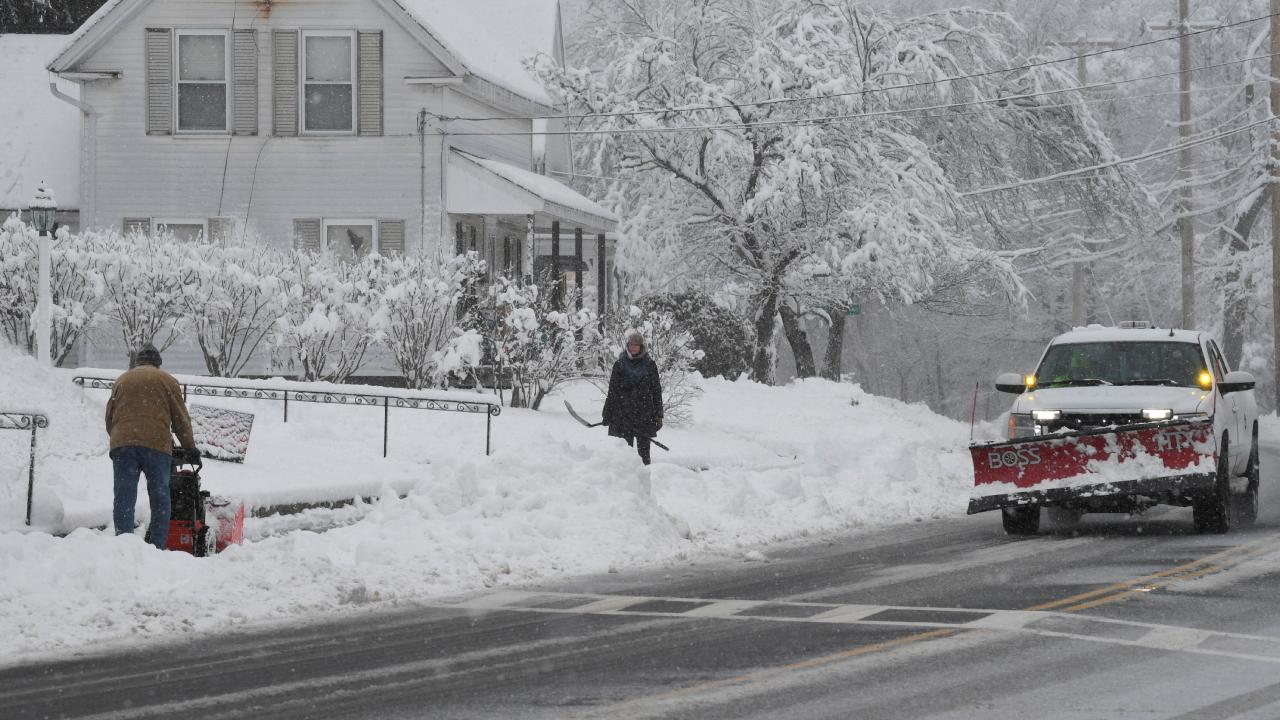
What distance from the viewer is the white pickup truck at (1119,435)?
15.0m

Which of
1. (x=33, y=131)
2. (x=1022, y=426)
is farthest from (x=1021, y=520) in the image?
(x=33, y=131)

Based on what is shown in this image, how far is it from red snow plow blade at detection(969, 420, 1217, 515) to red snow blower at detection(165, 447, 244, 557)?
261 inches

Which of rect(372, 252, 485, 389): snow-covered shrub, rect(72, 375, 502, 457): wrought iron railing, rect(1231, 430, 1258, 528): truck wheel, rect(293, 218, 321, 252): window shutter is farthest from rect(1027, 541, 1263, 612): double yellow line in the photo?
rect(293, 218, 321, 252): window shutter

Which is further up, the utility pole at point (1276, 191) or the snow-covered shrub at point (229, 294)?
the utility pole at point (1276, 191)

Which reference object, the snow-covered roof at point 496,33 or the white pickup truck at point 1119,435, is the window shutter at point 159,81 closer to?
the snow-covered roof at point 496,33

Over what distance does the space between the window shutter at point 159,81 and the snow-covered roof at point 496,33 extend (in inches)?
166

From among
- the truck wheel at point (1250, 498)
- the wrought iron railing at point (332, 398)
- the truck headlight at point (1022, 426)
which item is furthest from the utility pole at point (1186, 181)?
the truck headlight at point (1022, 426)

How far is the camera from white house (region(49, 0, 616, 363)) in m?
29.6

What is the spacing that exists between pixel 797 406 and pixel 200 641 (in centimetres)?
2044

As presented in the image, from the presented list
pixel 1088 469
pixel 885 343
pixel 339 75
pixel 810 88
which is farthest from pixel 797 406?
pixel 885 343

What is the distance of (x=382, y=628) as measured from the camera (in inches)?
420

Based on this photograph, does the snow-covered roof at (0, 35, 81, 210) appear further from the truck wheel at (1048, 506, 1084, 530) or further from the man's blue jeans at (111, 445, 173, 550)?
the truck wheel at (1048, 506, 1084, 530)

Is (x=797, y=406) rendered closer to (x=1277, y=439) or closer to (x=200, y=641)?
(x=1277, y=439)

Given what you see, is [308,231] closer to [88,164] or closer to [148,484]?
[88,164]
